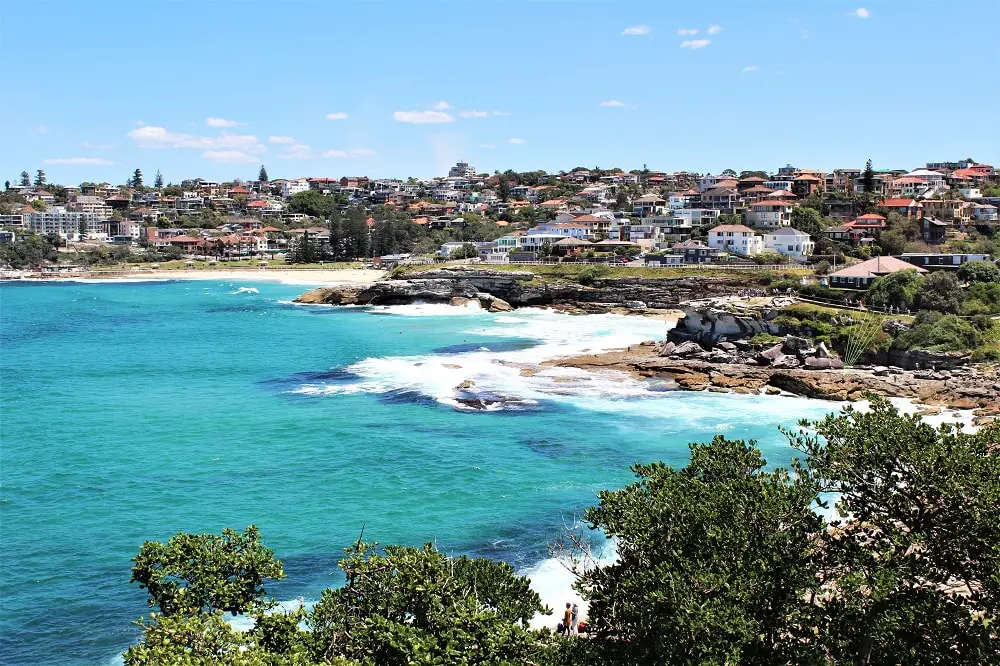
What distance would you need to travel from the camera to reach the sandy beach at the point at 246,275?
111 metres

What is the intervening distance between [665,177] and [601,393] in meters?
152

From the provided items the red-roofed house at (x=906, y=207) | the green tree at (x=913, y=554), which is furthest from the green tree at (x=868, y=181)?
the green tree at (x=913, y=554)

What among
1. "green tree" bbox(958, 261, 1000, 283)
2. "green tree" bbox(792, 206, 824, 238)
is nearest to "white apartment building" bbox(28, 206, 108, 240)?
"green tree" bbox(792, 206, 824, 238)

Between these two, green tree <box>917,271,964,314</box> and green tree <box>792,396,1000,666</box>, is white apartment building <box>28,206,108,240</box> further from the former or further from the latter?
green tree <box>792,396,1000,666</box>

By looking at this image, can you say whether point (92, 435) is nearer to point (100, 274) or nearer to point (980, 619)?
point (980, 619)

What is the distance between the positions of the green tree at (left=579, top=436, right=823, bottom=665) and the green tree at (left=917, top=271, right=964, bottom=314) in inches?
1658

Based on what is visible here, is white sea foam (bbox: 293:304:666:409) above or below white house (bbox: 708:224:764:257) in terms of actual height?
below

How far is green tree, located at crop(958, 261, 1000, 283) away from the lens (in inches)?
2294

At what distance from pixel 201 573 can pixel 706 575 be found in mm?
8735

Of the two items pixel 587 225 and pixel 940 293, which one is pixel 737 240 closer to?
pixel 587 225

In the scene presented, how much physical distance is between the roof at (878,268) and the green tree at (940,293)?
13.0 feet

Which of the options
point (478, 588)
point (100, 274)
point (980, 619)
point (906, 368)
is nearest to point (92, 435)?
point (478, 588)

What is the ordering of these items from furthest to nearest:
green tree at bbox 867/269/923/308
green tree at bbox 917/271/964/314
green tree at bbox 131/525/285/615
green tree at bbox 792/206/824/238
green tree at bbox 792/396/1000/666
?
green tree at bbox 792/206/824/238 → green tree at bbox 867/269/923/308 → green tree at bbox 917/271/964/314 → green tree at bbox 131/525/285/615 → green tree at bbox 792/396/1000/666

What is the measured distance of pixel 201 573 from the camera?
15289 mm
